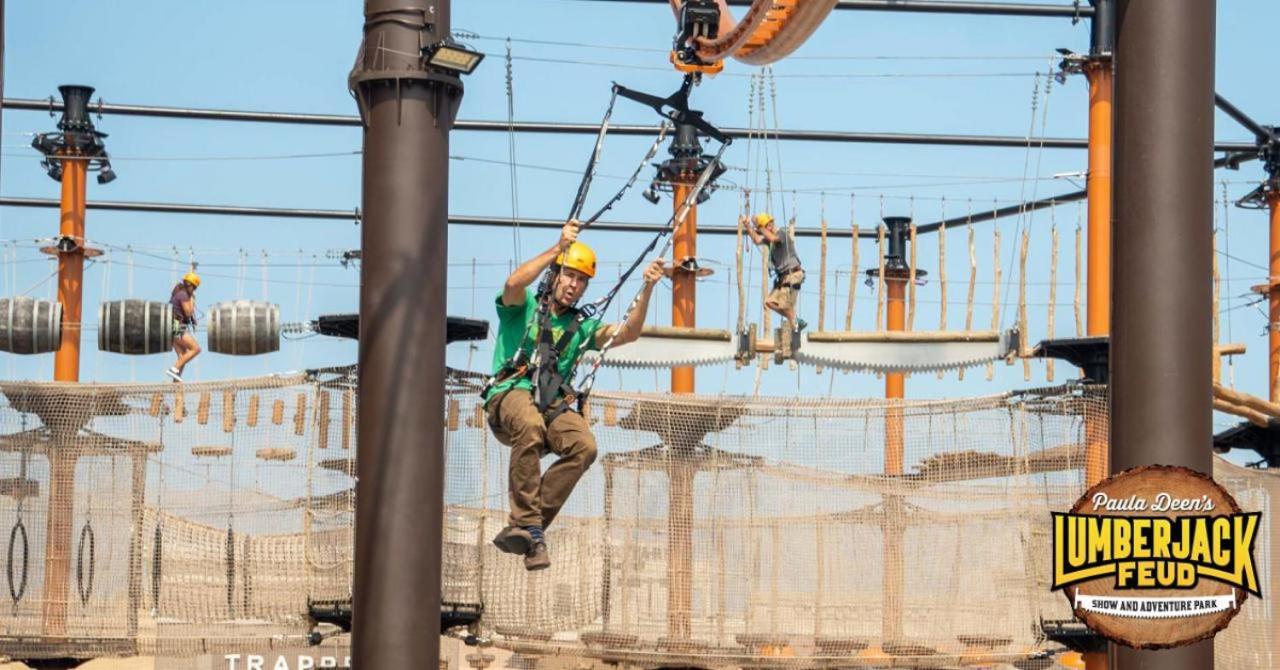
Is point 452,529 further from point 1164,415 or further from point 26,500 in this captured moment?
point 1164,415

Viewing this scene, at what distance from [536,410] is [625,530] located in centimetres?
540

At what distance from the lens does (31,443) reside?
45.5 ft

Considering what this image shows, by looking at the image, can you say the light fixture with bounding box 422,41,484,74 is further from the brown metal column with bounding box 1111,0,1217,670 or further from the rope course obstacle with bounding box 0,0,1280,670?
the rope course obstacle with bounding box 0,0,1280,670

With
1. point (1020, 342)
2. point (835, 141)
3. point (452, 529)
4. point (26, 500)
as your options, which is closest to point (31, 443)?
point (26, 500)

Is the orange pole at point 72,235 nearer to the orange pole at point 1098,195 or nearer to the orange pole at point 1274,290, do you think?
the orange pole at point 1098,195

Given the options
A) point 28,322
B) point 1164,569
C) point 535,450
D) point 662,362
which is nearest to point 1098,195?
point 662,362

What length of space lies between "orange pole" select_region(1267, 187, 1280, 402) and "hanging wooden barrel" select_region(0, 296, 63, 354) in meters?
14.7

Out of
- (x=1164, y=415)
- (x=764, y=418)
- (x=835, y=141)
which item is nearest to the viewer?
(x=1164, y=415)

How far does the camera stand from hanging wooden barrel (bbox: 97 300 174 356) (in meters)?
20.5

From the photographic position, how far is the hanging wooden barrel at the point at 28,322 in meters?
20.8

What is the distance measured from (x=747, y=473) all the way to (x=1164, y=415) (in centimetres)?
918

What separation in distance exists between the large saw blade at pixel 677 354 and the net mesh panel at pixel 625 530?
6.64 meters

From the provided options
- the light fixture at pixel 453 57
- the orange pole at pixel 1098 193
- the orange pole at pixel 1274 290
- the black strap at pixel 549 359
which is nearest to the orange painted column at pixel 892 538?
the orange pole at pixel 1098 193

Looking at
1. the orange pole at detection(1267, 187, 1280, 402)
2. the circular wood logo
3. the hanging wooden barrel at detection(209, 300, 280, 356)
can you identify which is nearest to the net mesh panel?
the hanging wooden barrel at detection(209, 300, 280, 356)
